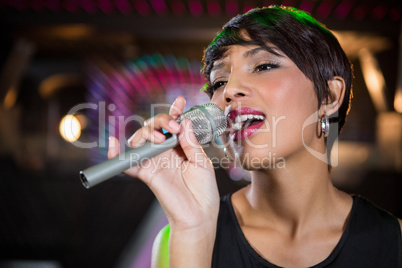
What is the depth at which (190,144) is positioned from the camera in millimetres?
1046

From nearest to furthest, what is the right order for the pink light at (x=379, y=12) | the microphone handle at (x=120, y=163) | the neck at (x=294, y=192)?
the microphone handle at (x=120, y=163)
the neck at (x=294, y=192)
the pink light at (x=379, y=12)

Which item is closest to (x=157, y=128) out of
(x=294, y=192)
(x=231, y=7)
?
(x=294, y=192)

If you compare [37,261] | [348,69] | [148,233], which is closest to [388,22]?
[348,69]

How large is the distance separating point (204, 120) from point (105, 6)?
13.5ft

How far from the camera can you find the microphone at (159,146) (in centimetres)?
79

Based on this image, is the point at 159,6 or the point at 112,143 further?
the point at 159,6

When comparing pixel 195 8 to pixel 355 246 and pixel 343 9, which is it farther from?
pixel 355 246

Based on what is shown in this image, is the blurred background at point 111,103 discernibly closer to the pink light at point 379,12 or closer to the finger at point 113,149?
the pink light at point 379,12

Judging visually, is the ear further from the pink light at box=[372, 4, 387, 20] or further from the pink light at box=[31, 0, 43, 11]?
the pink light at box=[31, 0, 43, 11]

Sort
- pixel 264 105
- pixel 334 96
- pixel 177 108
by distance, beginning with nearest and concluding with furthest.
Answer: pixel 177 108
pixel 264 105
pixel 334 96

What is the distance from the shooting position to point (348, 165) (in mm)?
6672

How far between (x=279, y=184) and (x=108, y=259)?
9.03ft

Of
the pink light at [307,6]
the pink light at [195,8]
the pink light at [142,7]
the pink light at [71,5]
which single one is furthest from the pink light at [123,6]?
the pink light at [307,6]

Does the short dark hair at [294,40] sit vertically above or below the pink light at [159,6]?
below
